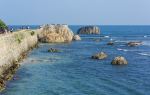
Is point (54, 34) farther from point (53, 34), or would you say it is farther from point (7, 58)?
point (7, 58)

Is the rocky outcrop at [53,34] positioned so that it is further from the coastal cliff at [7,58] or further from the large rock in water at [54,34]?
the coastal cliff at [7,58]

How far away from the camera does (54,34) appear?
137250 millimetres

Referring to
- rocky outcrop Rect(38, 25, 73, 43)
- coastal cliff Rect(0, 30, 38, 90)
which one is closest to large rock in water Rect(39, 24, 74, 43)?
rocky outcrop Rect(38, 25, 73, 43)

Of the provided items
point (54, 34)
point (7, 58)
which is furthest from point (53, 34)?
point (7, 58)

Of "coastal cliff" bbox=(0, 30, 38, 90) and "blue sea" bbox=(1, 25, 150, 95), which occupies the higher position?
"coastal cliff" bbox=(0, 30, 38, 90)

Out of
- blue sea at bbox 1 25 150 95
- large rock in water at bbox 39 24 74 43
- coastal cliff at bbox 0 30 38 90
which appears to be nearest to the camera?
blue sea at bbox 1 25 150 95

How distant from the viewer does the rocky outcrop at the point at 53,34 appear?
449 feet

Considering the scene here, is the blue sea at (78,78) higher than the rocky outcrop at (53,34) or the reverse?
the reverse

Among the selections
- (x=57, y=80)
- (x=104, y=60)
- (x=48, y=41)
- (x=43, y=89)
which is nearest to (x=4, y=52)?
(x=57, y=80)

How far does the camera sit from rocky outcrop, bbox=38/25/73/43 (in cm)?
13675

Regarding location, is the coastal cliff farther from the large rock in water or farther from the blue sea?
the large rock in water

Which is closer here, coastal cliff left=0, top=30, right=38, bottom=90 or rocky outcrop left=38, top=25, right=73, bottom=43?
coastal cliff left=0, top=30, right=38, bottom=90

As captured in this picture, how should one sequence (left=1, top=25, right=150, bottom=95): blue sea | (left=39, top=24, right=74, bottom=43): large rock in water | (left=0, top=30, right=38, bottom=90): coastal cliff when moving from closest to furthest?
(left=1, top=25, right=150, bottom=95): blue sea, (left=0, top=30, right=38, bottom=90): coastal cliff, (left=39, top=24, right=74, bottom=43): large rock in water

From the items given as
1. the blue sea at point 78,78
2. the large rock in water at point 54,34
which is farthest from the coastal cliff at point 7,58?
the large rock in water at point 54,34
